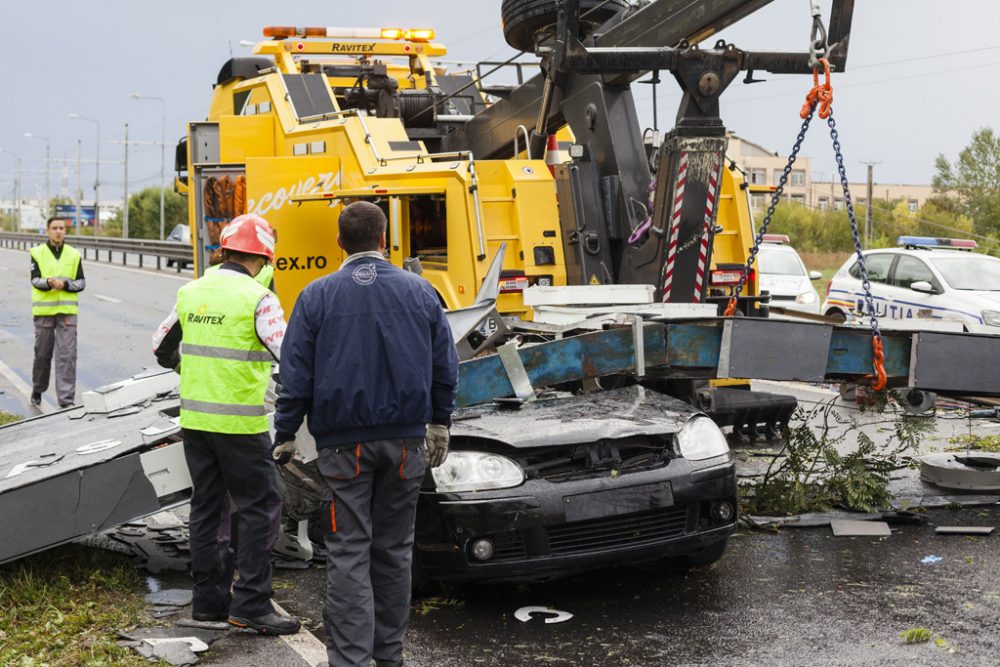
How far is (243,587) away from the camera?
526cm

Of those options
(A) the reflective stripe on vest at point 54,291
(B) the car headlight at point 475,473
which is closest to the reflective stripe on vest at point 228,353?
(B) the car headlight at point 475,473

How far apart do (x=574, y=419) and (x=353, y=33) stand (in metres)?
8.73

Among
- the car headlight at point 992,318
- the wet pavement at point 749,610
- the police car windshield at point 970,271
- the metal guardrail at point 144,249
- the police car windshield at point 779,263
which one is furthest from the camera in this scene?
the metal guardrail at point 144,249

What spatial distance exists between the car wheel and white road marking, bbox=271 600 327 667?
6.09 ft

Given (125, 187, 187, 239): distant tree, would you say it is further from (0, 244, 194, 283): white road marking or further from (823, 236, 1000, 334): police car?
(823, 236, 1000, 334): police car

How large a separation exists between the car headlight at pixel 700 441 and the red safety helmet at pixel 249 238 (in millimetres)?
2146

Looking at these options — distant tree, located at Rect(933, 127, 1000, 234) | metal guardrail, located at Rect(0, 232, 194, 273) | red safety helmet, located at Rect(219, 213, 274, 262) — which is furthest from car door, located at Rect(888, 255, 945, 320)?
distant tree, located at Rect(933, 127, 1000, 234)

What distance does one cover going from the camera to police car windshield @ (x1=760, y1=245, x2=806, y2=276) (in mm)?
19266

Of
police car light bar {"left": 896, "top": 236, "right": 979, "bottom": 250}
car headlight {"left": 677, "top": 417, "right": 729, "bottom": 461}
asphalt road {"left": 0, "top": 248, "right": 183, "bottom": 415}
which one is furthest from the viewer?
police car light bar {"left": 896, "top": 236, "right": 979, "bottom": 250}

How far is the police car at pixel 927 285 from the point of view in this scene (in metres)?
14.5

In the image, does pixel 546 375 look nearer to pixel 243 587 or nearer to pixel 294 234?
pixel 243 587

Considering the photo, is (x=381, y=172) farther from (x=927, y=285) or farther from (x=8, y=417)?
(x=927, y=285)

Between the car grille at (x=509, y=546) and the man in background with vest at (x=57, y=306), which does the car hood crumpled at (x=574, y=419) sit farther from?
the man in background with vest at (x=57, y=306)

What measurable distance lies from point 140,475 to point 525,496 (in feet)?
6.11
